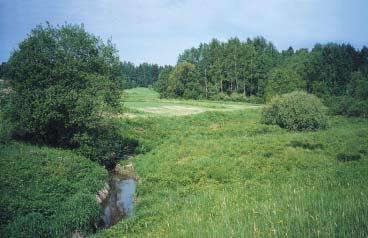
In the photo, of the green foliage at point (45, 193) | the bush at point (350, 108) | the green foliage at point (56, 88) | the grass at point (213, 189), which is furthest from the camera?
the bush at point (350, 108)

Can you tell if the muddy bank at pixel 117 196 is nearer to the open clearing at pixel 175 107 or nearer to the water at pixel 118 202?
the water at pixel 118 202

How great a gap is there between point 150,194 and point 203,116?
125 feet

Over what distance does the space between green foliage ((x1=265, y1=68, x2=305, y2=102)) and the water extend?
2823 inches

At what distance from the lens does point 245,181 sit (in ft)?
68.6

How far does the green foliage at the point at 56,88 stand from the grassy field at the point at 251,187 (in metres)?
6.48

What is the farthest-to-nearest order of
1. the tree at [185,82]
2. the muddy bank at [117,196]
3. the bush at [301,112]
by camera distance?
the tree at [185,82] → the bush at [301,112] → the muddy bank at [117,196]

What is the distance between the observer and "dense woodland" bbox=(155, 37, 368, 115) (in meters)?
95.1

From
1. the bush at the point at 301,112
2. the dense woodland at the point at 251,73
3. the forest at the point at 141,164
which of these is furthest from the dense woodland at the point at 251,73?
the forest at the point at 141,164

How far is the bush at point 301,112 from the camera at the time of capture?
4369 cm

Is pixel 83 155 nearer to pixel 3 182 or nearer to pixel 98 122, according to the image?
pixel 98 122

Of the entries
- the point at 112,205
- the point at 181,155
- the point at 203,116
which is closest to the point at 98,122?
the point at 181,155

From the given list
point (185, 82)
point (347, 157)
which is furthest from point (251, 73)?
point (347, 157)

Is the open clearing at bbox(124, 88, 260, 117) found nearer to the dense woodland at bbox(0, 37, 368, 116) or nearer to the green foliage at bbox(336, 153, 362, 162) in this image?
the dense woodland at bbox(0, 37, 368, 116)

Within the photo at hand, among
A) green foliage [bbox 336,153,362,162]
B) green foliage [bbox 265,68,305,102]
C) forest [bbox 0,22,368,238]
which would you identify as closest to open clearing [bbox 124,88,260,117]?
green foliage [bbox 265,68,305,102]
